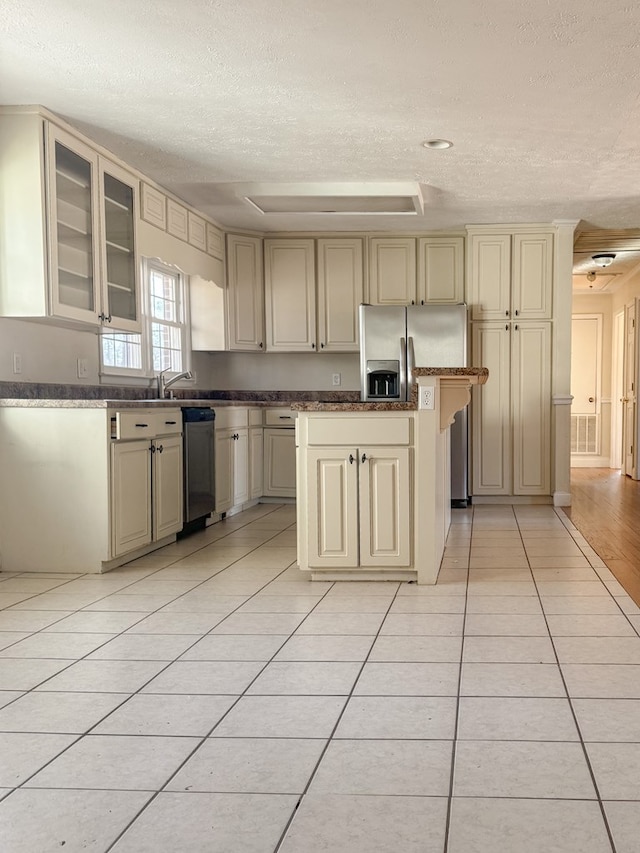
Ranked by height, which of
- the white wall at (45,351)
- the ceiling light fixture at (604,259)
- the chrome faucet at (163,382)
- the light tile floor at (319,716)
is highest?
the ceiling light fixture at (604,259)

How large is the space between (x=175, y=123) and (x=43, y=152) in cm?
67

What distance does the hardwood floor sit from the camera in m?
4.06

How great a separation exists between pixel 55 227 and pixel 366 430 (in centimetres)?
185

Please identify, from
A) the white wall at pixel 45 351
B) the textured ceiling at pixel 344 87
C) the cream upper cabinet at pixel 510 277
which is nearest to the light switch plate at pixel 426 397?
the textured ceiling at pixel 344 87

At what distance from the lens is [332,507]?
147 inches

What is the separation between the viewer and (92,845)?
1489 millimetres

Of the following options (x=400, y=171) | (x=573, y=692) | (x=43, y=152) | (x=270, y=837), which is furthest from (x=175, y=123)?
(x=270, y=837)

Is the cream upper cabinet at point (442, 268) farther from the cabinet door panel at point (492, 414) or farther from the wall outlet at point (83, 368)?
the wall outlet at point (83, 368)

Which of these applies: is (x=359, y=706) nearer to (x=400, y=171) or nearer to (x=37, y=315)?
(x=37, y=315)

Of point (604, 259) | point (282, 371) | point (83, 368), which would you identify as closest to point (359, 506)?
point (83, 368)

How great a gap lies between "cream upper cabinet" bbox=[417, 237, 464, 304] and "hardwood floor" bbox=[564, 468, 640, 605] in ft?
6.58

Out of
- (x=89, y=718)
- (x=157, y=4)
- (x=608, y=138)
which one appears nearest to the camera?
(x=89, y=718)

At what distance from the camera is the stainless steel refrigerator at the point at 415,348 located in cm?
636

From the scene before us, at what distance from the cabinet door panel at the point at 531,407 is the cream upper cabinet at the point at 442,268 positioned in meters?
0.62
